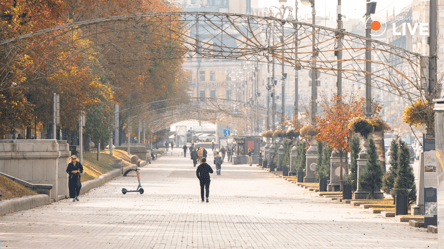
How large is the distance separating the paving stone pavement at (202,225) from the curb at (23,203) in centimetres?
25

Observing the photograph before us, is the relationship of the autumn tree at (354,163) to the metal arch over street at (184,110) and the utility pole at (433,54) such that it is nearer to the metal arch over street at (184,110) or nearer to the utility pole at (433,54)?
the utility pole at (433,54)

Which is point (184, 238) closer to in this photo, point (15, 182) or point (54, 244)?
point (54, 244)

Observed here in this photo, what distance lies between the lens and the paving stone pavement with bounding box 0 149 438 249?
493 inches

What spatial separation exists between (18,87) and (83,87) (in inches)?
439

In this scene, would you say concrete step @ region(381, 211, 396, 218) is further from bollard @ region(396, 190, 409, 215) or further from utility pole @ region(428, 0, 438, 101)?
utility pole @ region(428, 0, 438, 101)

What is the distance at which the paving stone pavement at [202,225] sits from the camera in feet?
41.1

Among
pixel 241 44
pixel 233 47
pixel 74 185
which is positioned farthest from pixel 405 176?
pixel 74 185

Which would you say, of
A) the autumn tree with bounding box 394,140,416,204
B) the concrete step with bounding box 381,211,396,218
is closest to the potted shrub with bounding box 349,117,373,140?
the autumn tree with bounding box 394,140,416,204

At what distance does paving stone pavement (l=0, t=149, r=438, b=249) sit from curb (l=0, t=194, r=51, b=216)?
25 cm

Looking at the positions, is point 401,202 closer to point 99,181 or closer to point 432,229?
point 432,229

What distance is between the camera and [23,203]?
19203mm

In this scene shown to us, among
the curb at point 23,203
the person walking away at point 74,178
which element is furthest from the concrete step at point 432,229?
the person walking away at point 74,178

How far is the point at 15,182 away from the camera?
21.1m

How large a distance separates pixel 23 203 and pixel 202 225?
601cm
